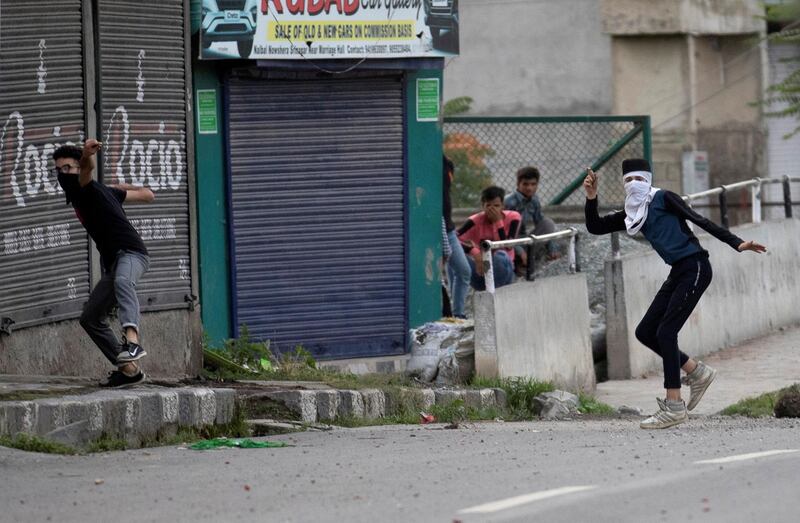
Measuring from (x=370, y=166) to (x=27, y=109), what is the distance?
13.4 ft

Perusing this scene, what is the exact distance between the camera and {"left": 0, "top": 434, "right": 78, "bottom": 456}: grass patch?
8797 millimetres

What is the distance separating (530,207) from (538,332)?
9.21 ft

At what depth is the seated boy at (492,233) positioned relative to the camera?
48.5ft

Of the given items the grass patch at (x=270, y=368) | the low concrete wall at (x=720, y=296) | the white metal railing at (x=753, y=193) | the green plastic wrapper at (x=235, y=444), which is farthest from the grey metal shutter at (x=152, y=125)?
the white metal railing at (x=753, y=193)

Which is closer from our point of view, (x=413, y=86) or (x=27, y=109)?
(x=27, y=109)

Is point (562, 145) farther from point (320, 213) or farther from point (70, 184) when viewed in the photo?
point (70, 184)

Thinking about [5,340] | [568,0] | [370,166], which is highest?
[568,0]

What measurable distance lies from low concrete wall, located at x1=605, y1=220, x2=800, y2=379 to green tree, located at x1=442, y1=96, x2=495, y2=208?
295 centimetres

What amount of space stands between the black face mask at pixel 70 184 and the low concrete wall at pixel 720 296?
234 inches

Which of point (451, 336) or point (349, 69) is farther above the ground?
point (349, 69)

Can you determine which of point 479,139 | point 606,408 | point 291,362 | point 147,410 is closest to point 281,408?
point 147,410

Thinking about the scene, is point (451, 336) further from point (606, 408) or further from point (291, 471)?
point (291, 471)

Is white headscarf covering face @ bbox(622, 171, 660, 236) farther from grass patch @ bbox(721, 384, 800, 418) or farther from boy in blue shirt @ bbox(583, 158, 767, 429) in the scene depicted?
grass patch @ bbox(721, 384, 800, 418)

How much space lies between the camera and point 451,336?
13.2 m
